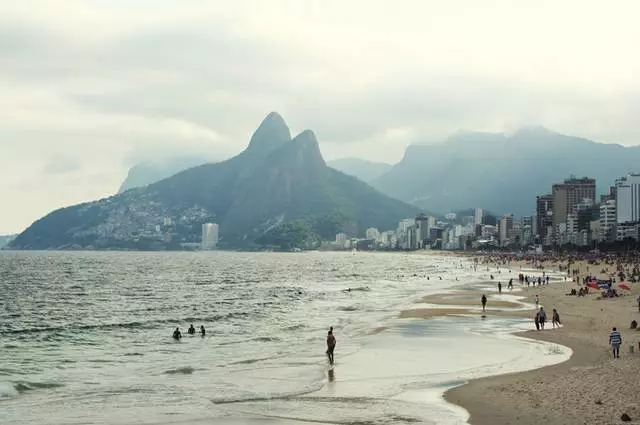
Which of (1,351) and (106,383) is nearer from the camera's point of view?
(106,383)

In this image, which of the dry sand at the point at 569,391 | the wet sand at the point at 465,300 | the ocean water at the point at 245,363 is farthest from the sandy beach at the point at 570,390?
the wet sand at the point at 465,300

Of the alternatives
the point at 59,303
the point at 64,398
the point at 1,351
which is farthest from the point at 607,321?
the point at 59,303

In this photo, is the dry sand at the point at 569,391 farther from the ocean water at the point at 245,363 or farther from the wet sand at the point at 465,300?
A: the wet sand at the point at 465,300

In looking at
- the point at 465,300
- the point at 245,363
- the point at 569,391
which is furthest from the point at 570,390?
the point at 465,300

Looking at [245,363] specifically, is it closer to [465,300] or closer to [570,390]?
[570,390]

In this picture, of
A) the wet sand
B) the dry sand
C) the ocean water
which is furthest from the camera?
the wet sand

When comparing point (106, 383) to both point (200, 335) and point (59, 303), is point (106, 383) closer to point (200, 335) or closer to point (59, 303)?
point (200, 335)

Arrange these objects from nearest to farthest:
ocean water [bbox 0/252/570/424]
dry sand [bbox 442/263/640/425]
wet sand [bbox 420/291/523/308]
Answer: dry sand [bbox 442/263/640/425] < ocean water [bbox 0/252/570/424] < wet sand [bbox 420/291/523/308]

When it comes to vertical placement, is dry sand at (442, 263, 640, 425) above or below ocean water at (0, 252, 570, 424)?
above

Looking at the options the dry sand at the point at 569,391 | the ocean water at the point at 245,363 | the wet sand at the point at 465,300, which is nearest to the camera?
the dry sand at the point at 569,391

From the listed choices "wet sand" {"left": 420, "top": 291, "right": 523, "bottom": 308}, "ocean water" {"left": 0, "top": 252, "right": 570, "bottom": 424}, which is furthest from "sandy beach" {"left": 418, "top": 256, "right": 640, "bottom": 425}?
"wet sand" {"left": 420, "top": 291, "right": 523, "bottom": 308}

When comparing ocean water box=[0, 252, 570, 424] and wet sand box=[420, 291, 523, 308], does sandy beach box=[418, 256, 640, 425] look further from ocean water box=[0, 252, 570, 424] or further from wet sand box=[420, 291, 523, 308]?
wet sand box=[420, 291, 523, 308]
